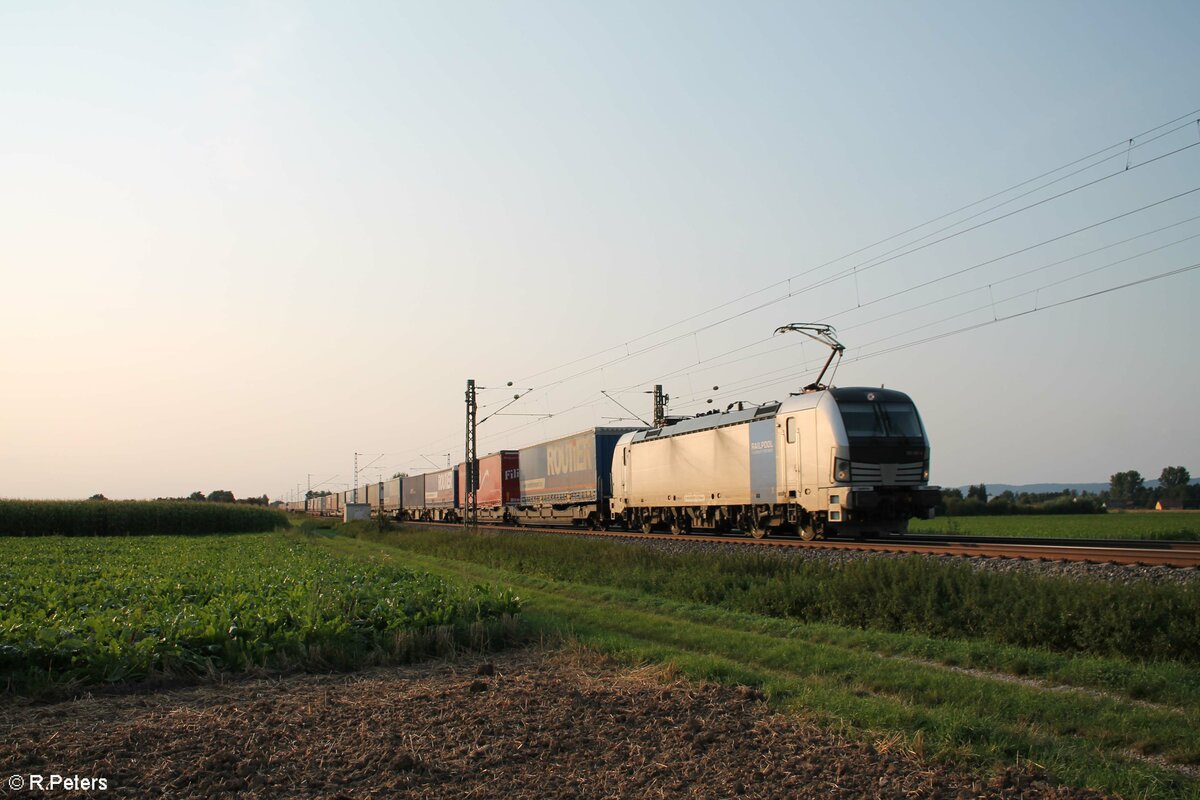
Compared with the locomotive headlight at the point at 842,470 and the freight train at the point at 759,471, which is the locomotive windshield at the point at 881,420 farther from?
the locomotive headlight at the point at 842,470

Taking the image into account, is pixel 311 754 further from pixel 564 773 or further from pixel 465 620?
pixel 465 620

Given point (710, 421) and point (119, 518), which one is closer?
point (710, 421)

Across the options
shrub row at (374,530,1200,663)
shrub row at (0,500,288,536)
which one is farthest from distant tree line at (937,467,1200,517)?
shrub row at (0,500,288,536)

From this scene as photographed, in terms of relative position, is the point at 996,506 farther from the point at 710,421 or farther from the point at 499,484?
the point at 710,421

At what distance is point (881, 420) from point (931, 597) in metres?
10.5

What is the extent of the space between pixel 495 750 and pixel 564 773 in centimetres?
59

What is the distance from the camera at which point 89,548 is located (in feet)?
104

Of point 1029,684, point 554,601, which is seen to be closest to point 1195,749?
point 1029,684

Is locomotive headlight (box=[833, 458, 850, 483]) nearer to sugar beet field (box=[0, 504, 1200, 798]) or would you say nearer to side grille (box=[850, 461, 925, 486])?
side grille (box=[850, 461, 925, 486])

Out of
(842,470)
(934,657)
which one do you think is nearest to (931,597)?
(934,657)

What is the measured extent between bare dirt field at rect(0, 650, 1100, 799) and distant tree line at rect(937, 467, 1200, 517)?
31.4m

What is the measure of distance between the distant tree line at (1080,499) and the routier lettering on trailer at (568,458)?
1464cm

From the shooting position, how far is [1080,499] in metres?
69.9

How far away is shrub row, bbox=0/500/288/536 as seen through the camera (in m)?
46.8
